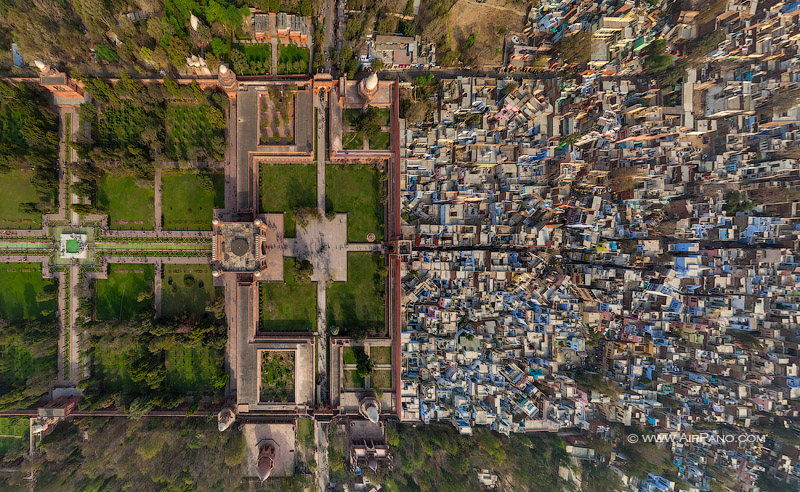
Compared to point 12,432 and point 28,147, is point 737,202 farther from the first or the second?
point 12,432

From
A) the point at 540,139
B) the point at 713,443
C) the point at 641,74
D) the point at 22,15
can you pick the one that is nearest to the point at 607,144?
the point at 540,139

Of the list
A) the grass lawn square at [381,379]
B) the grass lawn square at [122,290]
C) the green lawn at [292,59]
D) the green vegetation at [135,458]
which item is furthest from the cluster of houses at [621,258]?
the grass lawn square at [122,290]

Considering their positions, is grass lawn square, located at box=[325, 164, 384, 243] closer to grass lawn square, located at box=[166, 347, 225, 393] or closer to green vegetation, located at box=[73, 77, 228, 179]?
green vegetation, located at box=[73, 77, 228, 179]

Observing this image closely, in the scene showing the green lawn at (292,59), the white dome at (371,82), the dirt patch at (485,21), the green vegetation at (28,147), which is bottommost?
the green vegetation at (28,147)

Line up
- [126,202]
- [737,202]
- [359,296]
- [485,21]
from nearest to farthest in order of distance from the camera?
[737,202] → [126,202] → [485,21] → [359,296]

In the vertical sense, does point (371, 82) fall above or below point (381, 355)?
above

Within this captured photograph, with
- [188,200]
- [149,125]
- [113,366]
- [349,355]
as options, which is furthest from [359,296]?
[149,125]

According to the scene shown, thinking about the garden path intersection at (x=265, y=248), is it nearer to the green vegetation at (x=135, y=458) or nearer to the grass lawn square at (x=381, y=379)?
the grass lawn square at (x=381, y=379)
